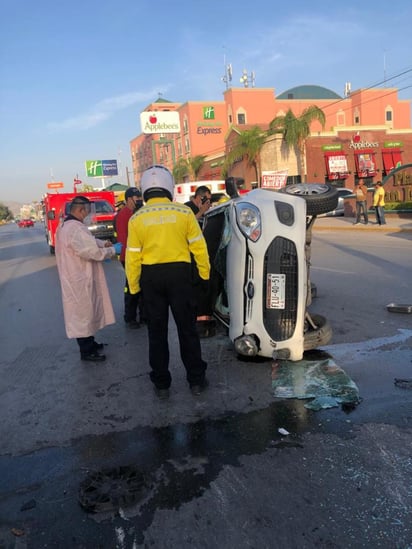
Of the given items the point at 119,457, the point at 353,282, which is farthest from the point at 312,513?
the point at 353,282

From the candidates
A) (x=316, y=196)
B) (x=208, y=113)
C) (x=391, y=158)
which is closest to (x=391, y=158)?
(x=391, y=158)

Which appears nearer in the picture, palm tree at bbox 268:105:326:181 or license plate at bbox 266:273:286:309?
license plate at bbox 266:273:286:309

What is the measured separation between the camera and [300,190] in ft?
13.7

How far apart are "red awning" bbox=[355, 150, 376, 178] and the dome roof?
116 ft

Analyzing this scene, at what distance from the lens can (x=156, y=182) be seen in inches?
146

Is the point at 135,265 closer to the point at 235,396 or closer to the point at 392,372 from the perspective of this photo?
the point at 235,396

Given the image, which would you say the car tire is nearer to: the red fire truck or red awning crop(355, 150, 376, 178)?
the red fire truck

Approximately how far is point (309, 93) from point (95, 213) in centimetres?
6303

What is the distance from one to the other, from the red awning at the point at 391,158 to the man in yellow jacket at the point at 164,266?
37.0 meters

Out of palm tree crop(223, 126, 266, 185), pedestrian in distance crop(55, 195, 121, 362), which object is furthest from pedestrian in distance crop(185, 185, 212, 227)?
palm tree crop(223, 126, 266, 185)

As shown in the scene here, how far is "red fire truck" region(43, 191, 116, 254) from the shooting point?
15477 millimetres

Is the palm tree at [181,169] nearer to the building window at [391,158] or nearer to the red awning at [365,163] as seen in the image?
the red awning at [365,163]

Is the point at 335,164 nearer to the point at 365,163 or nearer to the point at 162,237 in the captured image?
the point at 365,163

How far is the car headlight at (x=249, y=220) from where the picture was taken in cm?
380
